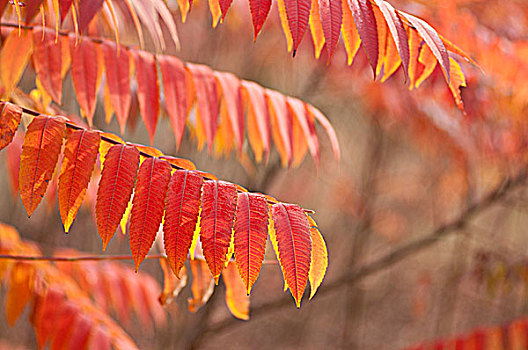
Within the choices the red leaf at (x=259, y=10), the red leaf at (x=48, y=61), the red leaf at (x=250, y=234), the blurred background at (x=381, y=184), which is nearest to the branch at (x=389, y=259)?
the blurred background at (x=381, y=184)

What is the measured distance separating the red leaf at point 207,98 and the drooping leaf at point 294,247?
1.71 ft

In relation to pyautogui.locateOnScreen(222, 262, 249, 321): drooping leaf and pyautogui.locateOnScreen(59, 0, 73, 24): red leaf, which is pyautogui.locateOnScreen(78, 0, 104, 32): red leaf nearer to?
pyautogui.locateOnScreen(59, 0, 73, 24): red leaf

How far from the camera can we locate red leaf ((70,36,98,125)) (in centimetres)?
109

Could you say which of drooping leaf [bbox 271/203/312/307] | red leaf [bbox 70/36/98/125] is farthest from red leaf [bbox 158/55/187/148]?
drooping leaf [bbox 271/203/312/307]

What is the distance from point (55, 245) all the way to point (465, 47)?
347cm

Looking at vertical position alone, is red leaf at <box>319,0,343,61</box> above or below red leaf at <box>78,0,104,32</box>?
above

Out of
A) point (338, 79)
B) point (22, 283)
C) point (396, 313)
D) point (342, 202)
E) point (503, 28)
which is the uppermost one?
point (503, 28)

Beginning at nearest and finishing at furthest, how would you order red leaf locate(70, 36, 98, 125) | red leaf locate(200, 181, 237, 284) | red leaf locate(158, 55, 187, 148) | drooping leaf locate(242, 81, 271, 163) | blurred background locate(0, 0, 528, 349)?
red leaf locate(200, 181, 237, 284)
red leaf locate(70, 36, 98, 125)
red leaf locate(158, 55, 187, 148)
drooping leaf locate(242, 81, 271, 163)
blurred background locate(0, 0, 528, 349)

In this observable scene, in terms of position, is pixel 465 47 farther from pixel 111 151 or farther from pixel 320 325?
pixel 320 325

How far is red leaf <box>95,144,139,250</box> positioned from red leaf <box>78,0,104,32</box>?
0.77 feet

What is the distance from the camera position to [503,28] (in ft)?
8.26

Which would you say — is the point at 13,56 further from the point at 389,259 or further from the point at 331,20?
the point at 389,259

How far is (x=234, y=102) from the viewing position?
130cm

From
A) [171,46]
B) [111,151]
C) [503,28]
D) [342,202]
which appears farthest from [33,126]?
[342,202]
